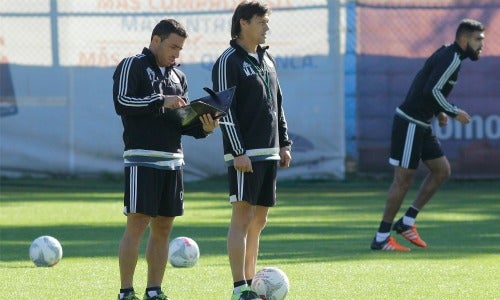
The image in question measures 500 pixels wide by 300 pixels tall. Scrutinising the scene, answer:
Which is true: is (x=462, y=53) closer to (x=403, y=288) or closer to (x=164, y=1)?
(x=403, y=288)

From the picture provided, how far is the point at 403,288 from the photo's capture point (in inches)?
354

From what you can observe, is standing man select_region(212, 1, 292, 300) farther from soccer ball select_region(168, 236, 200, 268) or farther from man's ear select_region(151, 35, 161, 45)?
soccer ball select_region(168, 236, 200, 268)

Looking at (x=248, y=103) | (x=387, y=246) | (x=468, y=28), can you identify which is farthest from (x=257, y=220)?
(x=468, y=28)

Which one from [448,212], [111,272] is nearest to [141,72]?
[111,272]

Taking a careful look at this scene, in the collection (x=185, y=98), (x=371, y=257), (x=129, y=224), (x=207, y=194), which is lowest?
(x=207, y=194)

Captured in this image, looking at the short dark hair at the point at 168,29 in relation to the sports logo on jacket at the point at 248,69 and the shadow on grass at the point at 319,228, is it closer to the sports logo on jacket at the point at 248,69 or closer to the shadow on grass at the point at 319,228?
the sports logo on jacket at the point at 248,69

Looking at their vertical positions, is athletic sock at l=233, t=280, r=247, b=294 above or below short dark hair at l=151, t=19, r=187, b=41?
below

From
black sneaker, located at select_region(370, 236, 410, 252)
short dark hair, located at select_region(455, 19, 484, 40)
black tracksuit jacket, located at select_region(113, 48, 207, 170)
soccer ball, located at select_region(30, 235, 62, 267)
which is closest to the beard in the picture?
short dark hair, located at select_region(455, 19, 484, 40)

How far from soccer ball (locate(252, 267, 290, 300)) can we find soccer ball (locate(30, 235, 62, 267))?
2661 mm

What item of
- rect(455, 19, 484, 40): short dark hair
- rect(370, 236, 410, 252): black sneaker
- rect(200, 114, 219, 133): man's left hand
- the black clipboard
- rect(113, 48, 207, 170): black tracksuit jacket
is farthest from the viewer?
rect(455, 19, 484, 40): short dark hair

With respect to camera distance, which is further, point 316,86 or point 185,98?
point 316,86

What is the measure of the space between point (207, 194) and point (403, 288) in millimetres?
9912

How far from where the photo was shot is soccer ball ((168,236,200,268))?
1027 centimetres

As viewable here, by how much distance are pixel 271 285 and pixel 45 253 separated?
9.16 feet
